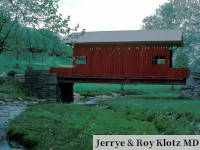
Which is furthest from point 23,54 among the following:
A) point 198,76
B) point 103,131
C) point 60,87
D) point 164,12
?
point 164,12

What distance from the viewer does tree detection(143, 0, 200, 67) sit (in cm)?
3256

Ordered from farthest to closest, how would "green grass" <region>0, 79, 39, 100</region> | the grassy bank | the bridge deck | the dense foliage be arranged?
1. the bridge deck
2. "green grass" <region>0, 79, 39, 100</region>
3. the grassy bank
4. the dense foliage

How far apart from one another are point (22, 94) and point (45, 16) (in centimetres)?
904

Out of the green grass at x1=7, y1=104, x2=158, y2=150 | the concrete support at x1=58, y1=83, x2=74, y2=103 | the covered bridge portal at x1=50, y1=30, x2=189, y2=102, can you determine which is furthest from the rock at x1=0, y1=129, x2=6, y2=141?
the concrete support at x1=58, y1=83, x2=74, y2=103

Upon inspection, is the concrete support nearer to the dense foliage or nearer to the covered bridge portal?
the covered bridge portal

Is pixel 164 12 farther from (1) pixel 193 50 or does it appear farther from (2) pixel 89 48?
(2) pixel 89 48

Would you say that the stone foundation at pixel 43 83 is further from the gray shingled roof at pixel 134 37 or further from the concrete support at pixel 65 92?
the gray shingled roof at pixel 134 37

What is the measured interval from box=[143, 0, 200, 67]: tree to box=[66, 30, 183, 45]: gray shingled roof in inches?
547

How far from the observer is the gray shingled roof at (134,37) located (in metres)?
18.2

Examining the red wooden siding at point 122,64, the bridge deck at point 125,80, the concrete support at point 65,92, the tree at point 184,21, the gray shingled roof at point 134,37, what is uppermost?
the tree at point 184,21

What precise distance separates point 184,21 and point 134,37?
19.6 metres

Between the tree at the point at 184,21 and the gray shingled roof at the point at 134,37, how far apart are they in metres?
13.9

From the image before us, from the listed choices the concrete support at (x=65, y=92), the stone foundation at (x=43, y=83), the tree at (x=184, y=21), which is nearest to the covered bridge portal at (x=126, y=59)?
the concrete support at (x=65, y=92)

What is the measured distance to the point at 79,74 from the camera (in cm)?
2052
